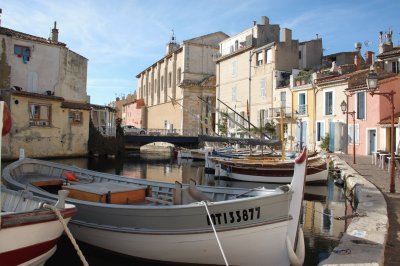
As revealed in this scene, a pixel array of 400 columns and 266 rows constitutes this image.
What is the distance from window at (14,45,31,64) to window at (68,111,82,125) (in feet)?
19.4

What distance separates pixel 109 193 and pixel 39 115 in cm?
2368

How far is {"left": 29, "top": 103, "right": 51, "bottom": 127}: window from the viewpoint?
28938 millimetres

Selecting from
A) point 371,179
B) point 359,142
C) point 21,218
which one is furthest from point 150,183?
point 359,142

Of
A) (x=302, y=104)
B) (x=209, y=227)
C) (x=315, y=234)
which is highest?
(x=302, y=104)

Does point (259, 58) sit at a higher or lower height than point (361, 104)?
higher

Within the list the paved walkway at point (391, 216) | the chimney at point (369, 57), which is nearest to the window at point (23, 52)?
the paved walkway at point (391, 216)

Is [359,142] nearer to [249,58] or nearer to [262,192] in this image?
[249,58]

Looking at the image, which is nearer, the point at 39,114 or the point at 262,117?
the point at 39,114

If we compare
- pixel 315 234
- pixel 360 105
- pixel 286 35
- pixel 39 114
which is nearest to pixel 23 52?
pixel 39 114

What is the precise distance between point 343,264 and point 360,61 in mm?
34017

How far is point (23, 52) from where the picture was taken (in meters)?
32.4

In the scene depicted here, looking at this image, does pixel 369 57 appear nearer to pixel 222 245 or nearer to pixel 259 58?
pixel 259 58

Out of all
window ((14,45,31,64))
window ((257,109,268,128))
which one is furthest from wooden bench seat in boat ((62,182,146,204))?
window ((257,109,268,128))

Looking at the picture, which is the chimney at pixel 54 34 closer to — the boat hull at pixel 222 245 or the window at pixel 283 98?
the window at pixel 283 98
